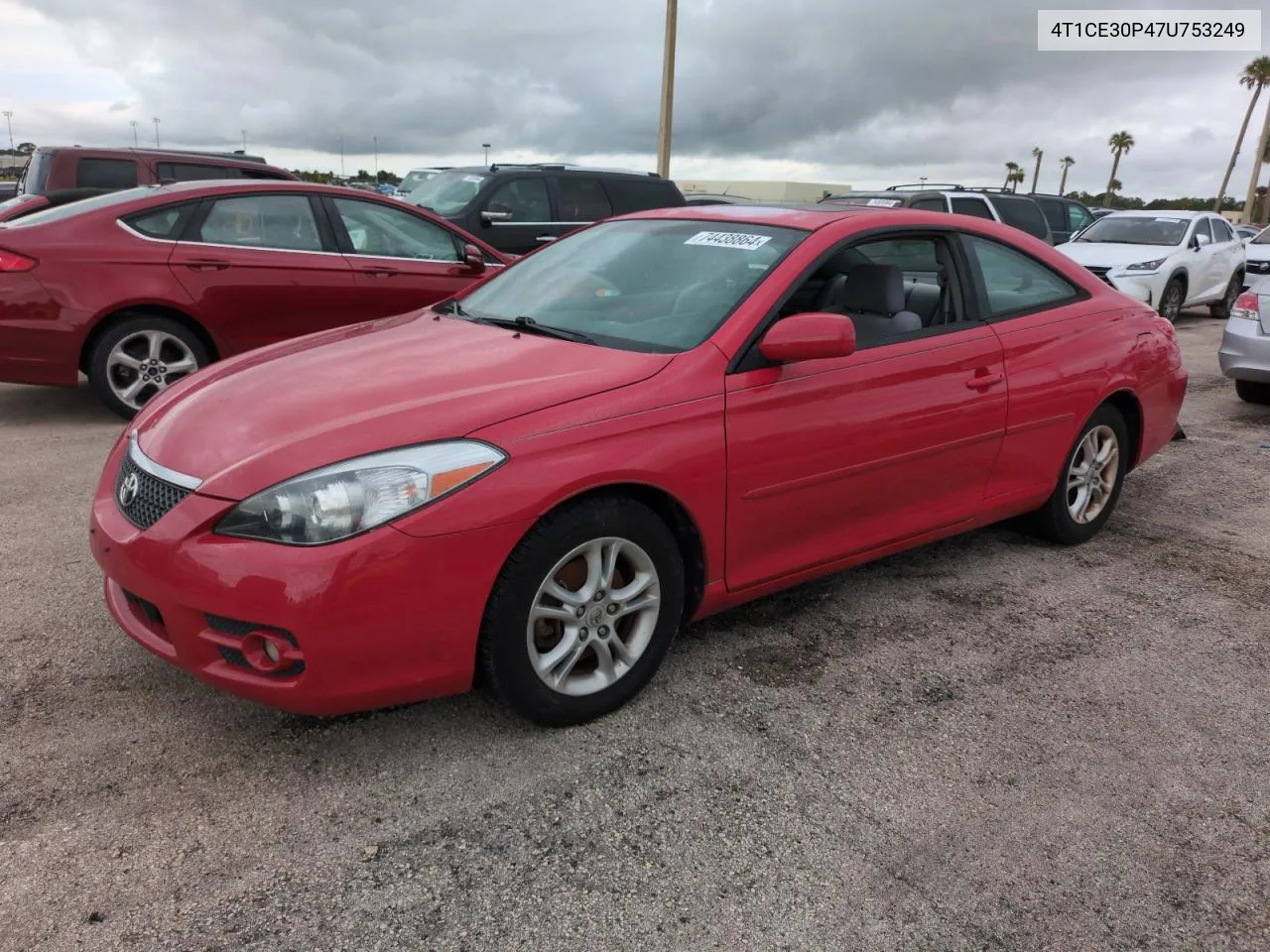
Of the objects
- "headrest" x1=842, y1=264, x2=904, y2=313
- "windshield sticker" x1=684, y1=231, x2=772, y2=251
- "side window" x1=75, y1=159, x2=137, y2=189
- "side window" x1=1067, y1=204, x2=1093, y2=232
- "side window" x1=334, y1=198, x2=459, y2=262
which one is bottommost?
"headrest" x1=842, y1=264, x2=904, y2=313

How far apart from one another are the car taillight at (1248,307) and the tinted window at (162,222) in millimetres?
7419

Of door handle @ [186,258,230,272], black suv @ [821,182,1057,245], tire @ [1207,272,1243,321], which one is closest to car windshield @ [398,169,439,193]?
black suv @ [821,182,1057,245]

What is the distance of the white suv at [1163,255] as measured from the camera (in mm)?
11828

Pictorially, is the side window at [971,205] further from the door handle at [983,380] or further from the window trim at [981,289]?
the door handle at [983,380]

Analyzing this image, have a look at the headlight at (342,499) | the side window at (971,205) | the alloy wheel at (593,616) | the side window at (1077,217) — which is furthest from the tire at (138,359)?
the side window at (1077,217)

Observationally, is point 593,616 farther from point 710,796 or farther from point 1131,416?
point 1131,416

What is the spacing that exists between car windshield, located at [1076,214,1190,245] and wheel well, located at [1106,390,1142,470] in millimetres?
9381

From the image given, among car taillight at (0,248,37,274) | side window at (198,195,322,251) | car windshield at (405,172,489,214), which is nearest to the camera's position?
car taillight at (0,248,37,274)

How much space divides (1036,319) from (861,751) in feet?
7.16

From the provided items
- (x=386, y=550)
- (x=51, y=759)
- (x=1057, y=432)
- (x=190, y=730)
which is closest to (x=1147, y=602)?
(x=1057, y=432)

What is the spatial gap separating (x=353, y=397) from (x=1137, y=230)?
12.8m

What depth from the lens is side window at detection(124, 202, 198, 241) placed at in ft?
19.8

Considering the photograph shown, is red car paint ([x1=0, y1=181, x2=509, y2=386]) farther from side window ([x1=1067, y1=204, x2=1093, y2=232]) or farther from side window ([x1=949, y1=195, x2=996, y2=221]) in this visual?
side window ([x1=1067, y1=204, x2=1093, y2=232])

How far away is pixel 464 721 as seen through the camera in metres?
2.89
